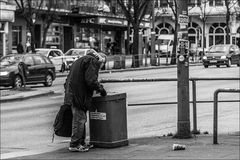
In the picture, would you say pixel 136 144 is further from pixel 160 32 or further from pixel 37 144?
pixel 160 32

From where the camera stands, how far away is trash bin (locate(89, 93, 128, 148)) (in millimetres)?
9914

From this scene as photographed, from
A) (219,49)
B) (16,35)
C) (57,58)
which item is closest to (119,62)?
(57,58)

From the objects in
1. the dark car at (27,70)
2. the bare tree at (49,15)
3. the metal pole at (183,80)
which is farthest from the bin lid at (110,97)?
the bare tree at (49,15)

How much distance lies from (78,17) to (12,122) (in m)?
43.8

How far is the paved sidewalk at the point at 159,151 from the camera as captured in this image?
30.3ft

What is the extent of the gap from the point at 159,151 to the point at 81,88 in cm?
158

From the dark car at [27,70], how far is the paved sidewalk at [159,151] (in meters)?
16.8

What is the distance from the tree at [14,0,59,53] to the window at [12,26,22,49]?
5.94 feet

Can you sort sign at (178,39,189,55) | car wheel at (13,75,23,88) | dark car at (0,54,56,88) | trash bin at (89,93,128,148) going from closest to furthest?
trash bin at (89,93,128,148)
sign at (178,39,189,55)
dark car at (0,54,56,88)
car wheel at (13,75,23,88)

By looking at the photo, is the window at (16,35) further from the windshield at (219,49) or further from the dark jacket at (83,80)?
the dark jacket at (83,80)

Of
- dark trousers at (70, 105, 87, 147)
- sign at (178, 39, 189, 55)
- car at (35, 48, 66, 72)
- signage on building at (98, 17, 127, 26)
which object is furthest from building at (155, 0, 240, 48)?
dark trousers at (70, 105, 87, 147)

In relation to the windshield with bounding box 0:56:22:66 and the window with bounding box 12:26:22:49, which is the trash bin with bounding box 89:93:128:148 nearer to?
the windshield with bounding box 0:56:22:66

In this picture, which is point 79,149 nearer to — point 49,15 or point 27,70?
point 27,70

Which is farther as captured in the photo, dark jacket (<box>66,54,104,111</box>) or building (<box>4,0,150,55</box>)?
building (<box>4,0,150,55</box>)
